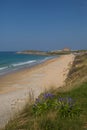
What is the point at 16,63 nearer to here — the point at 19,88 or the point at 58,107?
the point at 19,88

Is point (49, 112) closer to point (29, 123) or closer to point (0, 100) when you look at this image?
Answer: point (29, 123)

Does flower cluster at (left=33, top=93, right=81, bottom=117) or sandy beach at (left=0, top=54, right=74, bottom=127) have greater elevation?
sandy beach at (left=0, top=54, right=74, bottom=127)

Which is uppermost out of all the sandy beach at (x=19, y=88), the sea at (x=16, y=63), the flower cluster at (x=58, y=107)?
the sea at (x=16, y=63)

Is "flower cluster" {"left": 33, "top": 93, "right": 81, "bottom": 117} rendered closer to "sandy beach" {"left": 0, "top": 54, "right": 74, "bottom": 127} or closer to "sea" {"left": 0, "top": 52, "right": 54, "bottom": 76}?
"sandy beach" {"left": 0, "top": 54, "right": 74, "bottom": 127}

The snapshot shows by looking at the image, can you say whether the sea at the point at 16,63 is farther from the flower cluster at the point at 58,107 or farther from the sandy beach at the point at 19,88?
the flower cluster at the point at 58,107

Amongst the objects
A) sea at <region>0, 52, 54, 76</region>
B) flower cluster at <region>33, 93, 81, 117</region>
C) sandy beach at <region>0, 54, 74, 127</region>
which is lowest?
flower cluster at <region>33, 93, 81, 117</region>

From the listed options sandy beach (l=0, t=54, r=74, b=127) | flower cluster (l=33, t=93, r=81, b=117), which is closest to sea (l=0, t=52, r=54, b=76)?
sandy beach (l=0, t=54, r=74, b=127)

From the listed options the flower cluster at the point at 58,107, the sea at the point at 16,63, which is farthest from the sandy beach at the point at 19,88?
the sea at the point at 16,63

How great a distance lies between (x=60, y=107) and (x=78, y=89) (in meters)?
3.24

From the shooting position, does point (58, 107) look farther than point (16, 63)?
No

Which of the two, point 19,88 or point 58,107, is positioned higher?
point 19,88

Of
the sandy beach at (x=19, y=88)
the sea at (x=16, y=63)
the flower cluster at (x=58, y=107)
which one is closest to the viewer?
the flower cluster at (x=58, y=107)

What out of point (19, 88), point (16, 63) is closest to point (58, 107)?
point (19, 88)

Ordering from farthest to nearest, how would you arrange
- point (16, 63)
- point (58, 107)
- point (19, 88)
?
point (16, 63), point (19, 88), point (58, 107)
